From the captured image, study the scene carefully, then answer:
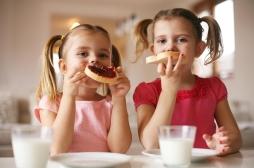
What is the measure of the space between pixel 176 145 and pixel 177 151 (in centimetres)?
1

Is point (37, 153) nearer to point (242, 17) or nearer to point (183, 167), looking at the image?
point (183, 167)

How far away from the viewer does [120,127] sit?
0.86 meters

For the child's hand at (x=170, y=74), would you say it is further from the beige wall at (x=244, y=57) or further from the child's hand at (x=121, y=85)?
the beige wall at (x=244, y=57)

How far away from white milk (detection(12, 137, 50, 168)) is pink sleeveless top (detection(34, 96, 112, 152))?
1.02 feet

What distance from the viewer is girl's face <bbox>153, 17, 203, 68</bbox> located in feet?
3.18

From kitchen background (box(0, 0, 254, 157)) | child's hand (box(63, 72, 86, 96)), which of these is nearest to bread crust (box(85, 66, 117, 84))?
child's hand (box(63, 72, 86, 96))

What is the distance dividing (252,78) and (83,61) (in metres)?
2.42

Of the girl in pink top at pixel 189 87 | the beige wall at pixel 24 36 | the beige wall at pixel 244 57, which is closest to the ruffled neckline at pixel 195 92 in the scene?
the girl in pink top at pixel 189 87

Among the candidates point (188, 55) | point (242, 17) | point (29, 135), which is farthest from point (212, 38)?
point (242, 17)

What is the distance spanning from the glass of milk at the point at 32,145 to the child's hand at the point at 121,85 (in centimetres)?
28

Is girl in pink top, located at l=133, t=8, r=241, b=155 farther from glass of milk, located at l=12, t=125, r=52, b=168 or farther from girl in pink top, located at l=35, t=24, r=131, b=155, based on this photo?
Result: glass of milk, located at l=12, t=125, r=52, b=168

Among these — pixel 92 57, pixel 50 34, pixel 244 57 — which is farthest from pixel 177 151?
pixel 50 34

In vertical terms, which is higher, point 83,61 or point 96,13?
point 96,13

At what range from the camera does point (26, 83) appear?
4230mm
